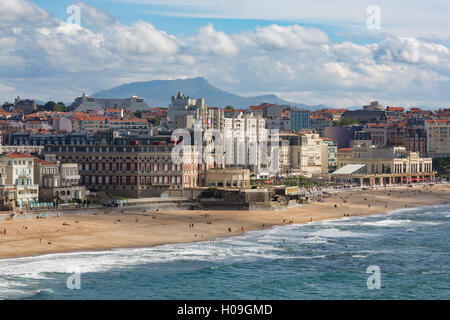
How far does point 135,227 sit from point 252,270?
32.1m

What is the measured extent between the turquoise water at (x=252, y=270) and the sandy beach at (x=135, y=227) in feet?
14.2

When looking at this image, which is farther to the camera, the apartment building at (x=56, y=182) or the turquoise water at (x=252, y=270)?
the apartment building at (x=56, y=182)

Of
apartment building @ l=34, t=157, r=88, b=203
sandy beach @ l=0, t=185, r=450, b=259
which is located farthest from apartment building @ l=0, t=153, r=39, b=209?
sandy beach @ l=0, t=185, r=450, b=259

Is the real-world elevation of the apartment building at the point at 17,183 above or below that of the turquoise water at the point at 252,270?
above

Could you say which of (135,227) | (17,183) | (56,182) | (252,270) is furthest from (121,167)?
(252,270)

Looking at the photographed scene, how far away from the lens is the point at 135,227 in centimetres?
11538

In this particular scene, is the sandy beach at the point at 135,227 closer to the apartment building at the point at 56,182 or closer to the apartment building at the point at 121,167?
the apartment building at the point at 56,182

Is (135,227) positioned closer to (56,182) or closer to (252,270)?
(56,182)

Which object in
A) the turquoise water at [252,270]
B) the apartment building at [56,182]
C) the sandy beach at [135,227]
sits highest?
the apartment building at [56,182]

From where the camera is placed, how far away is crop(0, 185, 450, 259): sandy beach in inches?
3846

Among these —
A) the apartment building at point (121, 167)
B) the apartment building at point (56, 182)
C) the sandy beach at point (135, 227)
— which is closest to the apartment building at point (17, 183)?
the apartment building at point (56, 182)

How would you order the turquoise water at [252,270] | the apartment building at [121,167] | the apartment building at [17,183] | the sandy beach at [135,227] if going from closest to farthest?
the turquoise water at [252,270]
the sandy beach at [135,227]
the apartment building at [17,183]
the apartment building at [121,167]

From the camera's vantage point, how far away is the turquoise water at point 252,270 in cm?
7588
